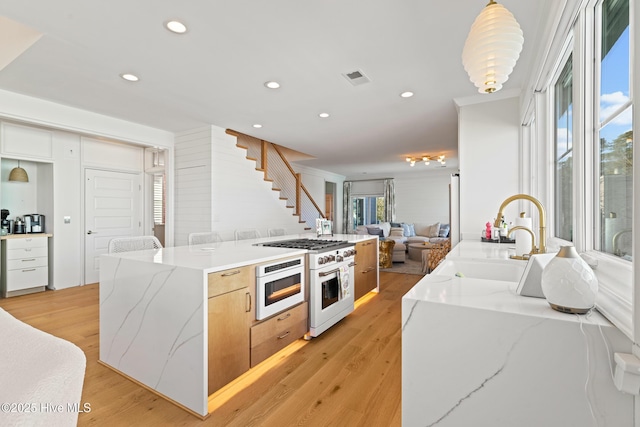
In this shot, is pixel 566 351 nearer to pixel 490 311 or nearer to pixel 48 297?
pixel 490 311

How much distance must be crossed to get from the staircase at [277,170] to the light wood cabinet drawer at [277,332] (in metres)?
3.60

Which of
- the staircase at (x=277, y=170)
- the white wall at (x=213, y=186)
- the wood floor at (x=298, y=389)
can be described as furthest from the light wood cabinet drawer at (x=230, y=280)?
the staircase at (x=277, y=170)

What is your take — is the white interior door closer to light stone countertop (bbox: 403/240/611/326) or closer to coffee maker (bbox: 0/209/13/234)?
coffee maker (bbox: 0/209/13/234)

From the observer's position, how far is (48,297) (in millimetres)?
4078

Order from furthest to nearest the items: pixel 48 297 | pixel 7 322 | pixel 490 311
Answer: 1. pixel 48 297
2. pixel 490 311
3. pixel 7 322

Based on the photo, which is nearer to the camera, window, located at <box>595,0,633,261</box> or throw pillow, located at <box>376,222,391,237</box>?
window, located at <box>595,0,633,261</box>

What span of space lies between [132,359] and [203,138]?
3.60m

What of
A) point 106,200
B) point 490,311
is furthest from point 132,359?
point 106,200

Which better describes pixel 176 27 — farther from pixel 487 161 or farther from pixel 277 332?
pixel 487 161

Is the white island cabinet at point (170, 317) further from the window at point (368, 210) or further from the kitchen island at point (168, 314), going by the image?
the window at point (368, 210)

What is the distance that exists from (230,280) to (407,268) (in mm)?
5071

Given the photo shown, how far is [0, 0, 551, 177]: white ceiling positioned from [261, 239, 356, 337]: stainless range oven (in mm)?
1745

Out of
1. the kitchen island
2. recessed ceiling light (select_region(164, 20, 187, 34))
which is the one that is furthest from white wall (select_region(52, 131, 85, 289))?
recessed ceiling light (select_region(164, 20, 187, 34))

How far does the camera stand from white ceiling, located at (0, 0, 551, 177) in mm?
2039
